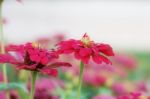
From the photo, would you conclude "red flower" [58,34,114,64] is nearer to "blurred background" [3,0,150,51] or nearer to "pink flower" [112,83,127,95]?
"pink flower" [112,83,127,95]

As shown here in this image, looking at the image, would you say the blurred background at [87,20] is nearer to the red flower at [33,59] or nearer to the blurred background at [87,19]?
the blurred background at [87,19]

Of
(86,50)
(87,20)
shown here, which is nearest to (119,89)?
(86,50)

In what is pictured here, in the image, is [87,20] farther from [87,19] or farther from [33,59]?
[33,59]

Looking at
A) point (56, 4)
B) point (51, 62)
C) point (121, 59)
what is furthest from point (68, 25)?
point (51, 62)

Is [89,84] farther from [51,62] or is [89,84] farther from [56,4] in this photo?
[56,4]

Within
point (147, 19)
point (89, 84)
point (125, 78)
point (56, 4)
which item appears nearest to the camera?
point (89, 84)

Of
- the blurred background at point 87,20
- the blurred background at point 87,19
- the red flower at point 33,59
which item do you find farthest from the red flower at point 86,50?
the blurred background at point 87,19

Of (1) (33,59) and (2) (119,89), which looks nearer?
(1) (33,59)
